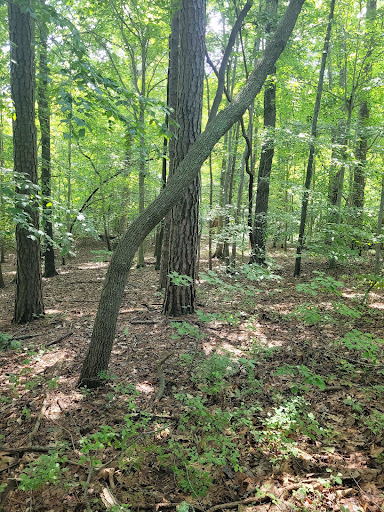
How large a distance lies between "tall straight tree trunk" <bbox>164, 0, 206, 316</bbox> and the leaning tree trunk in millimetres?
2051

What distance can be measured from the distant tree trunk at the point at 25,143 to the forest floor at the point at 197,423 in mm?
960

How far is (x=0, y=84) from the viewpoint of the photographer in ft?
17.0

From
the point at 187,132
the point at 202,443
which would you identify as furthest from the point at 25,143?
the point at 202,443

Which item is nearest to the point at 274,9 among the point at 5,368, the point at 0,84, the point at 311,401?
the point at 0,84

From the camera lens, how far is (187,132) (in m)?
5.55

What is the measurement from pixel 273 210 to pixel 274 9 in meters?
6.48

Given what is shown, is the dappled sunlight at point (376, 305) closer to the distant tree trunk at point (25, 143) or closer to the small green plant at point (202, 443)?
the small green plant at point (202, 443)

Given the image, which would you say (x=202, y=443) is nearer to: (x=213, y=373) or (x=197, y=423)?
(x=197, y=423)

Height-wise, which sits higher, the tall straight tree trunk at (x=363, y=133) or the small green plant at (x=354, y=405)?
the tall straight tree trunk at (x=363, y=133)

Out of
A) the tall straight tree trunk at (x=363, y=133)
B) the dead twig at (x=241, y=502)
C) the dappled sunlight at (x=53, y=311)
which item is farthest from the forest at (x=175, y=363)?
the tall straight tree trunk at (x=363, y=133)

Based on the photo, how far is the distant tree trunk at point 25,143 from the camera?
5.34 meters

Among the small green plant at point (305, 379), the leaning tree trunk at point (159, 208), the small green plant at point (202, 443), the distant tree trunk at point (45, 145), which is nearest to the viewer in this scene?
the small green plant at point (202, 443)

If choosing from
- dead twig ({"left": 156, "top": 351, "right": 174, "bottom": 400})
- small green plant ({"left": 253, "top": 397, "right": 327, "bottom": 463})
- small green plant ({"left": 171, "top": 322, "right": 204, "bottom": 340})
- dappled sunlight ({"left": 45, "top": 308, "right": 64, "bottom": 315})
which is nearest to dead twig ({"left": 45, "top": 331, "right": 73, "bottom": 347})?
dappled sunlight ({"left": 45, "top": 308, "right": 64, "bottom": 315})

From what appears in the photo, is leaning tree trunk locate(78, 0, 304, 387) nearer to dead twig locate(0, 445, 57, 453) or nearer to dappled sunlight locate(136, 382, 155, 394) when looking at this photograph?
→ dappled sunlight locate(136, 382, 155, 394)
